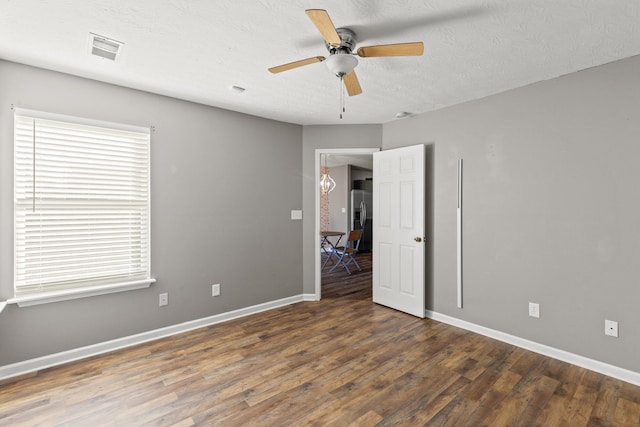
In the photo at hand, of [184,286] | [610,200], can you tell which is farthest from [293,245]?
[610,200]

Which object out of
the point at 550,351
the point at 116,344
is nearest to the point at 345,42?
the point at 550,351

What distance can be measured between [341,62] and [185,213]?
216cm

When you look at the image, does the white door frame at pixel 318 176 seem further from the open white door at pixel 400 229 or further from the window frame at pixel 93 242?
the window frame at pixel 93 242

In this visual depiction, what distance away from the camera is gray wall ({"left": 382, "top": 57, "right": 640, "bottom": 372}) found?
2.31 meters

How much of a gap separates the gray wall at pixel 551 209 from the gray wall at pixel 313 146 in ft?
2.92

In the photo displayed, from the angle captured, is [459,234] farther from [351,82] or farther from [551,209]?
[351,82]

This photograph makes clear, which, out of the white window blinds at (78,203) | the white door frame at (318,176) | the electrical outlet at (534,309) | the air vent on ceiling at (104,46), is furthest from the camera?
the white door frame at (318,176)

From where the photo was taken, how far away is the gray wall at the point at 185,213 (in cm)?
238

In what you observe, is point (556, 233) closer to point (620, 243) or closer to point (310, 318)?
point (620, 243)

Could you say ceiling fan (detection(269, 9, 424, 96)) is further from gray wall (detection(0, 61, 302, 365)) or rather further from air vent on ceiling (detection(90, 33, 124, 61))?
gray wall (detection(0, 61, 302, 365))

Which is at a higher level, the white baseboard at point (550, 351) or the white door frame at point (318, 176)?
the white door frame at point (318, 176)

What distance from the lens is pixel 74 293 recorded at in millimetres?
2547

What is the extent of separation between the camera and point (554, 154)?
104 inches

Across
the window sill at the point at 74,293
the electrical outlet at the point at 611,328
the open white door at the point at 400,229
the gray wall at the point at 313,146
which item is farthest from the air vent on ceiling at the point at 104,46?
the electrical outlet at the point at 611,328
